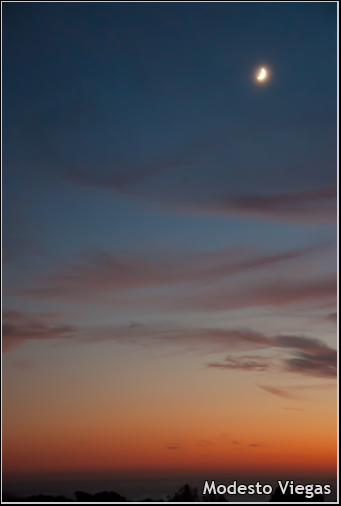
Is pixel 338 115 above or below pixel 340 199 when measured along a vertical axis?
above

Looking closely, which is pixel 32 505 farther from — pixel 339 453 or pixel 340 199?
pixel 340 199

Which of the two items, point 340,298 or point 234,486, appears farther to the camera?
point 234,486

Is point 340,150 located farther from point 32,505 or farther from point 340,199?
point 32,505

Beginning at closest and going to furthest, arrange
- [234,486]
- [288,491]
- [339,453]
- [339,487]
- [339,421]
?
[339,421]
[339,487]
[339,453]
[234,486]
[288,491]

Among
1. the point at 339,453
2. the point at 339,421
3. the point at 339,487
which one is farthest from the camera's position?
the point at 339,453

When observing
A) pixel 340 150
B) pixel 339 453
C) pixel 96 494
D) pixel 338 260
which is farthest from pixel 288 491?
pixel 340 150

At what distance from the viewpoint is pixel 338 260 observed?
2306cm

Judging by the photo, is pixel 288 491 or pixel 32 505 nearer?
pixel 32 505

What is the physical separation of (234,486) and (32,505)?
1261cm

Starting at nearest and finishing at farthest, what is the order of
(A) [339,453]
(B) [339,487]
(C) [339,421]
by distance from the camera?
(C) [339,421] → (B) [339,487] → (A) [339,453]

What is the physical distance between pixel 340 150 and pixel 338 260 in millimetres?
5450

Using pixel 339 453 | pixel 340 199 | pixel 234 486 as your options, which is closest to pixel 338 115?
pixel 340 199

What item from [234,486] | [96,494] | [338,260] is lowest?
[96,494]

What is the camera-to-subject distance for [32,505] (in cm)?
2591
